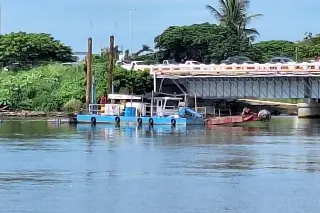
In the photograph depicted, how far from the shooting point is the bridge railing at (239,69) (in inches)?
3467

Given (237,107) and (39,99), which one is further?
(237,107)

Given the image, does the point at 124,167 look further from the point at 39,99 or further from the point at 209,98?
the point at 39,99

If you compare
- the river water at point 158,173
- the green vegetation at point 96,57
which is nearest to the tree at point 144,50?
the green vegetation at point 96,57

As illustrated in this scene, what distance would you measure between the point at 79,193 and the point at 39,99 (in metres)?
72.9

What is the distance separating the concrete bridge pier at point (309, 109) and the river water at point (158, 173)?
1640 inches

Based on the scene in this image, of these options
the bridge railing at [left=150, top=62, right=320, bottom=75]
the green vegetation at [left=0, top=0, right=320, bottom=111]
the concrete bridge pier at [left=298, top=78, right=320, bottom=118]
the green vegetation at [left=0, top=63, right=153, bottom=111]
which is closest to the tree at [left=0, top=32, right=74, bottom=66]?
the green vegetation at [left=0, top=0, right=320, bottom=111]

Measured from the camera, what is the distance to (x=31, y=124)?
269 ft

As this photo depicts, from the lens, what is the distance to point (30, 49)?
116125mm

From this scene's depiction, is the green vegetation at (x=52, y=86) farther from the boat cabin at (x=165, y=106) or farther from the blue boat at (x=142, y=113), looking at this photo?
the boat cabin at (x=165, y=106)

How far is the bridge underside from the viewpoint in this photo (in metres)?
90.5

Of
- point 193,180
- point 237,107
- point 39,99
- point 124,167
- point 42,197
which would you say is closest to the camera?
point 42,197

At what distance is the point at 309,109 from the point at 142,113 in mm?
30845

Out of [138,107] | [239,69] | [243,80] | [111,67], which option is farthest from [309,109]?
[138,107]

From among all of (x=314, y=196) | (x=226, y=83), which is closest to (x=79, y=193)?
(x=314, y=196)
